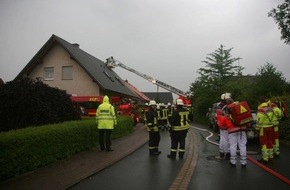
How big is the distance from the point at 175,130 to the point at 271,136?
293 centimetres

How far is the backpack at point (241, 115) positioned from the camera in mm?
9303

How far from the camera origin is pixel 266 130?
10.2 m

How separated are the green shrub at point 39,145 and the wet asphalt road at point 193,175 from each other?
63.2 inches

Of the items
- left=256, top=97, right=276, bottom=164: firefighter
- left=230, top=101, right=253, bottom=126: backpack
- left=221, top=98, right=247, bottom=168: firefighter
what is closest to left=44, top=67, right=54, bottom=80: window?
left=256, top=97, right=276, bottom=164: firefighter

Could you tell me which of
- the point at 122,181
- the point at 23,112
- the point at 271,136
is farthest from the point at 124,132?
the point at 122,181

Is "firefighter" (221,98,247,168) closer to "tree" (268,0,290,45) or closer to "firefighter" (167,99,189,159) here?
"firefighter" (167,99,189,159)

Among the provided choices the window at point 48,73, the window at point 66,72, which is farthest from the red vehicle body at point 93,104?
the window at point 48,73

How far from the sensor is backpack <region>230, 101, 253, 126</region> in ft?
30.5

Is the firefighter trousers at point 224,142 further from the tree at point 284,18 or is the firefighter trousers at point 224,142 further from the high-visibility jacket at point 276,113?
the tree at point 284,18

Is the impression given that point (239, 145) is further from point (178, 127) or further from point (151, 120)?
point (151, 120)

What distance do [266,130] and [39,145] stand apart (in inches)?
254

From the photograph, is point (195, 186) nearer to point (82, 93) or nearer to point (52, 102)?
point (52, 102)

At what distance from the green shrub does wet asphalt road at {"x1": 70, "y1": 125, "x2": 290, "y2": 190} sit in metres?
1.60

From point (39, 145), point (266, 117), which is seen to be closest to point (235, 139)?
point (266, 117)
